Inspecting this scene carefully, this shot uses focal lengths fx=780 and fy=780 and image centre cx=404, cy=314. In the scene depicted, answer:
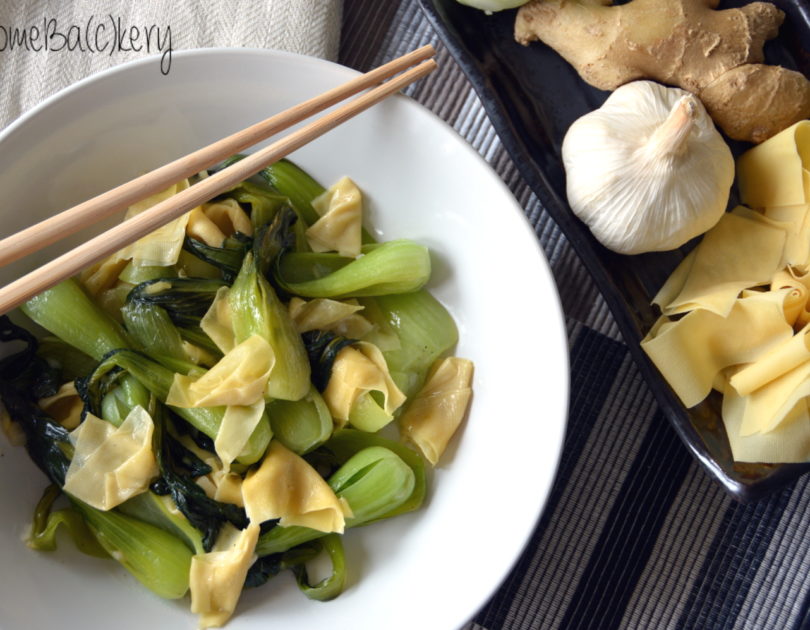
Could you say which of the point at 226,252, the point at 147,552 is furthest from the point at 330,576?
the point at 226,252

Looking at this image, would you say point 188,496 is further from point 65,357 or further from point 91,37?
point 91,37

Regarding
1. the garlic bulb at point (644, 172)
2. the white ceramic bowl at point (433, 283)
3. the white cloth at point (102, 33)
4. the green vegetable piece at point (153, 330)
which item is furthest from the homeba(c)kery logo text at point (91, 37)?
the garlic bulb at point (644, 172)

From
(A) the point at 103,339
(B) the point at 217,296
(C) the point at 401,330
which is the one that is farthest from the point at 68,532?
(C) the point at 401,330

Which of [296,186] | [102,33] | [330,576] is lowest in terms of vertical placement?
[330,576]

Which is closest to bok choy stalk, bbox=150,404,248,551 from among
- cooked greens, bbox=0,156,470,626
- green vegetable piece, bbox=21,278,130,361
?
cooked greens, bbox=0,156,470,626

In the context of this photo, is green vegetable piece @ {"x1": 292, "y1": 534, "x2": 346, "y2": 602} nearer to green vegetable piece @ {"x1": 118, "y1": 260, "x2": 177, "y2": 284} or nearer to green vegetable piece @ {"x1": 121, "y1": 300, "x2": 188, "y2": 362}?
green vegetable piece @ {"x1": 121, "y1": 300, "x2": 188, "y2": 362}

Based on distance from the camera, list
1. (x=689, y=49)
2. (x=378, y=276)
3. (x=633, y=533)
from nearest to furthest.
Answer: (x=378, y=276)
(x=689, y=49)
(x=633, y=533)

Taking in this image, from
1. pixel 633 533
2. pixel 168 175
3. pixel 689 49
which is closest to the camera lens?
pixel 168 175
